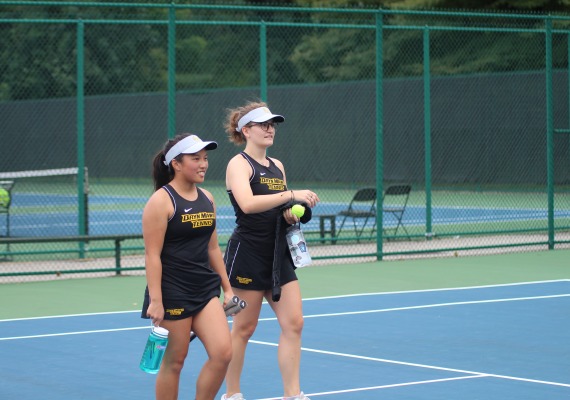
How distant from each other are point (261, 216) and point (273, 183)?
0.71 ft

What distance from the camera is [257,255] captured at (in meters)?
7.42

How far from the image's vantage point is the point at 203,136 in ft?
97.6

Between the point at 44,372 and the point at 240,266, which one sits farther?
the point at 44,372

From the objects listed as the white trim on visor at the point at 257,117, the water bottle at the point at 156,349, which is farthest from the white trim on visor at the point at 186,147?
the water bottle at the point at 156,349

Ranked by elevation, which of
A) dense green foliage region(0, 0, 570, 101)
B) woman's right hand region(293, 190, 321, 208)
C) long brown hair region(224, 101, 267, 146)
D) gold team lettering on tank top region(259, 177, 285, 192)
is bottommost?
woman's right hand region(293, 190, 321, 208)

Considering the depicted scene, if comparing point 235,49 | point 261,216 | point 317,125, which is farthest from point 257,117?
point 235,49

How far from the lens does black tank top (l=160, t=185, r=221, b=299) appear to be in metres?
6.39

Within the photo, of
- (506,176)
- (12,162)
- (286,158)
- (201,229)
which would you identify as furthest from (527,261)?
(12,162)

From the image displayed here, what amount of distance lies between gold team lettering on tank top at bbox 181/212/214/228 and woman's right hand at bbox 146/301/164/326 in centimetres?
47

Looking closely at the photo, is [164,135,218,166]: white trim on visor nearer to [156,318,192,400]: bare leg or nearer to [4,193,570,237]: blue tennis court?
[156,318,192,400]: bare leg

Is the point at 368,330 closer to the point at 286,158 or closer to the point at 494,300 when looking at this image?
the point at 494,300

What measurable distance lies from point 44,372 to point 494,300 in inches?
208

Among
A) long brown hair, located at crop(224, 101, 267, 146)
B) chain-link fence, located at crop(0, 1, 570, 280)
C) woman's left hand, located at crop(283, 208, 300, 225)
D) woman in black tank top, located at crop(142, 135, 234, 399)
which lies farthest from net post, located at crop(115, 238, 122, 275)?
woman in black tank top, located at crop(142, 135, 234, 399)

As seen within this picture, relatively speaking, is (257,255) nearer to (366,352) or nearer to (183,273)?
(183,273)
